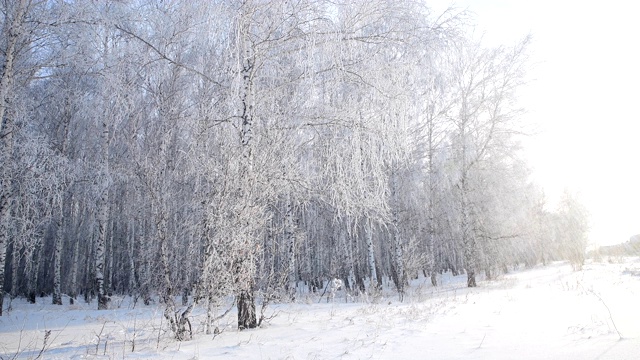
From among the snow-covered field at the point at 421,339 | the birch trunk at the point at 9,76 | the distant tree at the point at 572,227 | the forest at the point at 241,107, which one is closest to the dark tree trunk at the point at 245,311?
the forest at the point at 241,107

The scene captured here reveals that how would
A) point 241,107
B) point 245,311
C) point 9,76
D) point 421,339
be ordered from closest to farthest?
point 421,339 < point 245,311 < point 241,107 < point 9,76

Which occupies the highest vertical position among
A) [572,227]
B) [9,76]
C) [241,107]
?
[9,76]

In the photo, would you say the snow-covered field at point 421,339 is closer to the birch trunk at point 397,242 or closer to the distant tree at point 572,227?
the birch trunk at point 397,242

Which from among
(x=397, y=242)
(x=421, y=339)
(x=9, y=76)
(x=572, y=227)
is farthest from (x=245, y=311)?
(x=572, y=227)

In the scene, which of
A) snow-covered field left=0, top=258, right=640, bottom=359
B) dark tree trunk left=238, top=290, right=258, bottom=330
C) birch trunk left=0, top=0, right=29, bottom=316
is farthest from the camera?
birch trunk left=0, top=0, right=29, bottom=316

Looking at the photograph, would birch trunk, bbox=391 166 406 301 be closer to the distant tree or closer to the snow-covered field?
the snow-covered field

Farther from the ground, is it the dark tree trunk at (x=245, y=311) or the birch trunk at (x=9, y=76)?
the birch trunk at (x=9, y=76)

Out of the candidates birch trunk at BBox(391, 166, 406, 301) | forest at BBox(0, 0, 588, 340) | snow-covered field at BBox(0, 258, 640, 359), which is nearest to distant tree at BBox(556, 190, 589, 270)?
birch trunk at BBox(391, 166, 406, 301)

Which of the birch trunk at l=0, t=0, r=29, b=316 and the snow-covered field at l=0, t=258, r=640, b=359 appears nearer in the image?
the snow-covered field at l=0, t=258, r=640, b=359

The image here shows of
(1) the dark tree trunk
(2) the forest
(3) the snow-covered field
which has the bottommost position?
(3) the snow-covered field

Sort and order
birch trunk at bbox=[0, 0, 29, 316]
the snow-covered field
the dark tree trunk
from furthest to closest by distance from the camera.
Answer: birch trunk at bbox=[0, 0, 29, 316] < the dark tree trunk < the snow-covered field

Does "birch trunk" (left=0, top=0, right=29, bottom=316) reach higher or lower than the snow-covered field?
higher

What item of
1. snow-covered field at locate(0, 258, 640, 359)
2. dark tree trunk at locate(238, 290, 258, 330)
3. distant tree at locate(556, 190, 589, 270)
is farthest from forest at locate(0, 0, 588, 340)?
distant tree at locate(556, 190, 589, 270)

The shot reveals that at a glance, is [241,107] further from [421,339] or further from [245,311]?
[421,339]
